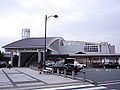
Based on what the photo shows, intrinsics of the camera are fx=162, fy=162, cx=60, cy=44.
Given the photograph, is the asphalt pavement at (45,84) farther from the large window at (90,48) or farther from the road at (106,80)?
the large window at (90,48)

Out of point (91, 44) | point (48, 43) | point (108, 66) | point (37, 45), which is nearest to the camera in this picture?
point (108, 66)

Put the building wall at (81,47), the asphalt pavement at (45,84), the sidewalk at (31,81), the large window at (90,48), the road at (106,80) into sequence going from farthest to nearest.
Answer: the large window at (90,48) → the building wall at (81,47) → the road at (106,80) → the sidewalk at (31,81) → the asphalt pavement at (45,84)

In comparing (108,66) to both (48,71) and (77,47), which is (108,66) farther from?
(77,47)

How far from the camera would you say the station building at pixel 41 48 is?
40750 millimetres

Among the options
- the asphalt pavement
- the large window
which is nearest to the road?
the asphalt pavement

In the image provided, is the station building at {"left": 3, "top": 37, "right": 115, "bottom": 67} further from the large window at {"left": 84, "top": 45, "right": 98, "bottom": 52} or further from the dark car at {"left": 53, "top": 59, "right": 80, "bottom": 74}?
the dark car at {"left": 53, "top": 59, "right": 80, "bottom": 74}

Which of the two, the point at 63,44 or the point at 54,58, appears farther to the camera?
the point at 63,44

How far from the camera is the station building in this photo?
134ft

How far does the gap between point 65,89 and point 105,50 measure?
67.9 metres

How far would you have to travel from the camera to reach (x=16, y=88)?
9.80 m

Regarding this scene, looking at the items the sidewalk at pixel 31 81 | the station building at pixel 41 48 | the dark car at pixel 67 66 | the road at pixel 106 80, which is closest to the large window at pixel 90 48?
the station building at pixel 41 48

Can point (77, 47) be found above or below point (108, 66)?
above

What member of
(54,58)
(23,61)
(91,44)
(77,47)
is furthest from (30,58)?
(91,44)

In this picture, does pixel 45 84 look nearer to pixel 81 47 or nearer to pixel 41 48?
pixel 41 48
